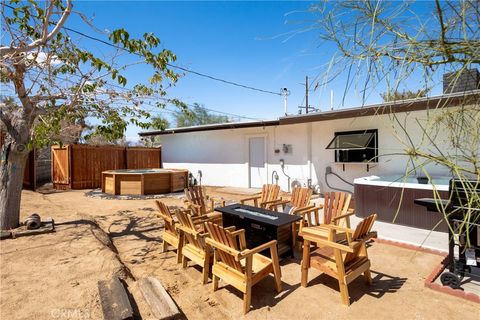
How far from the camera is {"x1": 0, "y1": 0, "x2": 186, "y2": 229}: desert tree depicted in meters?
4.41

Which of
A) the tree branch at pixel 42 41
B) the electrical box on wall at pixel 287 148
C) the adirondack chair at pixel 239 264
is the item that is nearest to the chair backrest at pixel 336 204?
the adirondack chair at pixel 239 264

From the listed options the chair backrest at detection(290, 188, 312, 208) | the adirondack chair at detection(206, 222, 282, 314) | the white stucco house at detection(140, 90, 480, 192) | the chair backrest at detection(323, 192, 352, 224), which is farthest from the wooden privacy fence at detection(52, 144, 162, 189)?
the chair backrest at detection(323, 192, 352, 224)

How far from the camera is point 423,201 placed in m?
3.05

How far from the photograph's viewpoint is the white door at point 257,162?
37.5ft

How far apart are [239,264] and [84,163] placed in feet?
38.9

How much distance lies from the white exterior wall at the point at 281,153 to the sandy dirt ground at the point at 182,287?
11.9 feet

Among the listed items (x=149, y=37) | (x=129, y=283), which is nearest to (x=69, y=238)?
(x=129, y=283)

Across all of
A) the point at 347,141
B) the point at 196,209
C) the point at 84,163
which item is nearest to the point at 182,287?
the point at 196,209

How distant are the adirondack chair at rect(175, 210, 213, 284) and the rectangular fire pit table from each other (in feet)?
2.57

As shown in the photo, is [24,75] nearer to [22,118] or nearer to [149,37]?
[22,118]

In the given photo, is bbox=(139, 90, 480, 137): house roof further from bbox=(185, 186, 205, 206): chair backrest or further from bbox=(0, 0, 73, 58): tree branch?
bbox=(0, 0, 73, 58): tree branch

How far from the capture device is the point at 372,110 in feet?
16.7

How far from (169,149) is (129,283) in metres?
12.3

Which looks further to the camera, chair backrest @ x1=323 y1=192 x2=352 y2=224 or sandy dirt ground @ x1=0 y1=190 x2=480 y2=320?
chair backrest @ x1=323 y1=192 x2=352 y2=224
